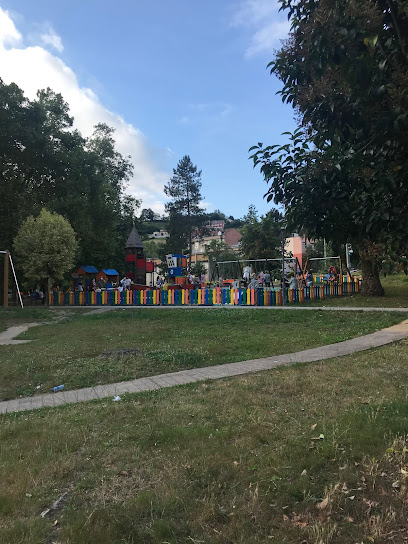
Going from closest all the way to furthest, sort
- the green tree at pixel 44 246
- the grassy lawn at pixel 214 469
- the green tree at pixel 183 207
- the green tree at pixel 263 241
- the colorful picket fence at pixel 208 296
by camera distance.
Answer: the grassy lawn at pixel 214 469, the colorful picket fence at pixel 208 296, the green tree at pixel 44 246, the green tree at pixel 263 241, the green tree at pixel 183 207

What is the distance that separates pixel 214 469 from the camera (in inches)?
131

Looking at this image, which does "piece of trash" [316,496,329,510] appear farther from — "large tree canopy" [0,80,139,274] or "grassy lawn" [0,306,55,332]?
"large tree canopy" [0,80,139,274]

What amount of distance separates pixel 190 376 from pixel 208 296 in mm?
15224

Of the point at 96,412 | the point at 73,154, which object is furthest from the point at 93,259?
the point at 96,412

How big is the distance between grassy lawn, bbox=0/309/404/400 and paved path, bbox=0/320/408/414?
1.23ft

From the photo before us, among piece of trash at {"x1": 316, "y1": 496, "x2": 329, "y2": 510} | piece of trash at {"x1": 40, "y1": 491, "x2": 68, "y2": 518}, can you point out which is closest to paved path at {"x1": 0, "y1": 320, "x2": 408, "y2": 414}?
piece of trash at {"x1": 40, "y1": 491, "x2": 68, "y2": 518}

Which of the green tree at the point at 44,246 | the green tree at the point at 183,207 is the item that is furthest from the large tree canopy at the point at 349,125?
the green tree at the point at 183,207

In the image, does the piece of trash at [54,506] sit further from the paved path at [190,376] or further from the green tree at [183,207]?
the green tree at [183,207]

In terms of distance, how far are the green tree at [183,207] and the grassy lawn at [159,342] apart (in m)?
49.1

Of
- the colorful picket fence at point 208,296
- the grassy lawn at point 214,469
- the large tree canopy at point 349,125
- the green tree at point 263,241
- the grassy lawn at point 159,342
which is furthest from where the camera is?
the green tree at point 263,241

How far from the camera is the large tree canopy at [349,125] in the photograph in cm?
314

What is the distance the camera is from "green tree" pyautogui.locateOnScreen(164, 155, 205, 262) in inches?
2579

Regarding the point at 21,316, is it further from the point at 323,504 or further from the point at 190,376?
the point at 323,504

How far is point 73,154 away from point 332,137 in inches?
1111
